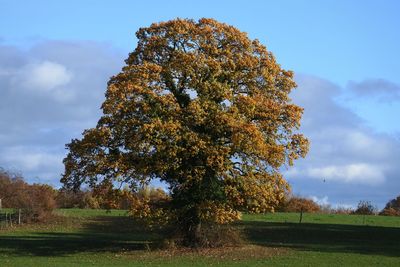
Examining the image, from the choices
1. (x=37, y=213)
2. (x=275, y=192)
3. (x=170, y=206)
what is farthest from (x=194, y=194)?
(x=37, y=213)

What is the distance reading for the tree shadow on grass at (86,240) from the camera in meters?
36.7

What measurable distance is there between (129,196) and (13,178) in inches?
1242

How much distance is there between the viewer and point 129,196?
33.7 m

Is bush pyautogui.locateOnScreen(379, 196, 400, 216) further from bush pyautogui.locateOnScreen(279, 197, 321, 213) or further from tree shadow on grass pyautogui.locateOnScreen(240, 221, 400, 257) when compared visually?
tree shadow on grass pyautogui.locateOnScreen(240, 221, 400, 257)

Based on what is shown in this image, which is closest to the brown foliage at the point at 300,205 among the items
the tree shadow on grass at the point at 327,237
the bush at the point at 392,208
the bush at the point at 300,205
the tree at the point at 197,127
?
the bush at the point at 300,205

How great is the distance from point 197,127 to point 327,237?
15277 millimetres

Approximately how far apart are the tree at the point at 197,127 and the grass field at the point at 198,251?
9.16ft

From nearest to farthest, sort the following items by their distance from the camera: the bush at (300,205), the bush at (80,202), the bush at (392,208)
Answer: the bush at (80,202) < the bush at (300,205) < the bush at (392,208)

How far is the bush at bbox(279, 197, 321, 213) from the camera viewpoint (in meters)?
76.6

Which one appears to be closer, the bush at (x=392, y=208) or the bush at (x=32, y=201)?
the bush at (x=32, y=201)

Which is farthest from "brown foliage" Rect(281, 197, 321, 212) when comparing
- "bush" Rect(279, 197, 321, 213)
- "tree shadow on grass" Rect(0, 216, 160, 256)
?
"tree shadow on grass" Rect(0, 216, 160, 256)

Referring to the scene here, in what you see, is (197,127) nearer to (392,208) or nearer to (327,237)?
(327,237)

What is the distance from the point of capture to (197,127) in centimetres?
3434

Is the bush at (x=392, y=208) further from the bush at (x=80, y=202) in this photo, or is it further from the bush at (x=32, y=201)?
the bush at (x=32, y=201)
